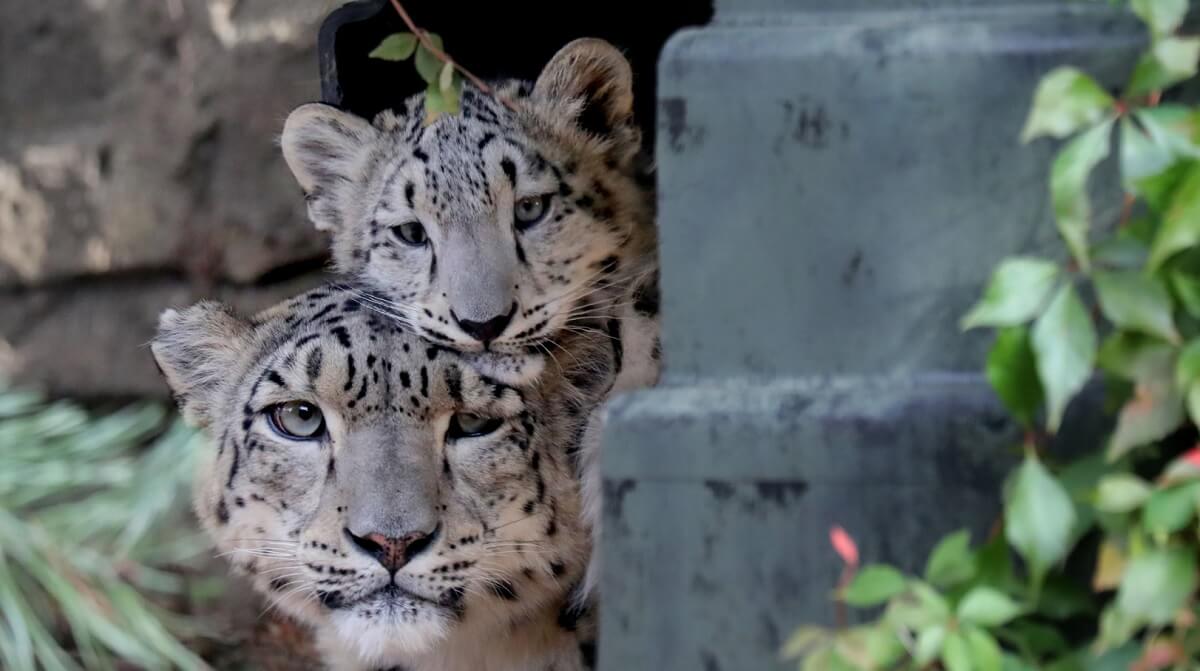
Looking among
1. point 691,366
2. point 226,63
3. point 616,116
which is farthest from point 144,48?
point 691,366

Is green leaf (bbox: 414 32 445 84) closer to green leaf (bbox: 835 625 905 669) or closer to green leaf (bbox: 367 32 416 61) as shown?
green leaf (bbox: 367 32 416 61)

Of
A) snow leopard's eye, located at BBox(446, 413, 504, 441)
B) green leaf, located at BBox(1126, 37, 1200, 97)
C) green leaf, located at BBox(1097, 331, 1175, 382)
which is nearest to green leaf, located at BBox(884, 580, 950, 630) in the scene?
green leaf, located at BBox(1097, 331, 1175, 382)

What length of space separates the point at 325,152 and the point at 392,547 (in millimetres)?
946

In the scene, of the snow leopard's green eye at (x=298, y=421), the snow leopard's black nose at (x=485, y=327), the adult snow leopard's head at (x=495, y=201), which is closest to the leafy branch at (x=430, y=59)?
the adult snow leopard's head at (x=495, y=201)

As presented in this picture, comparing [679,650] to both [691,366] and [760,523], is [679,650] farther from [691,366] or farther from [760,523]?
[691,366]

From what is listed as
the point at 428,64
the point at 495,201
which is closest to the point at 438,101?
the point at 428,64

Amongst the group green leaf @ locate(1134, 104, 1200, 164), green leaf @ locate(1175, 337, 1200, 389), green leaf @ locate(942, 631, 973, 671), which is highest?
green leaf @ locate(1134, 104, 1200, 164)

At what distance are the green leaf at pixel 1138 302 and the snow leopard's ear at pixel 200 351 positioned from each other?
78.5 inches

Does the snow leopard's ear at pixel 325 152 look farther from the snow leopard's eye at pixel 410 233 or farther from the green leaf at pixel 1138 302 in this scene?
the green leaf at pixel 1138 302

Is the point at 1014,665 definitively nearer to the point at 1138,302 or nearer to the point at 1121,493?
the point at 1121,493

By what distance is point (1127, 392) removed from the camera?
1.67 m

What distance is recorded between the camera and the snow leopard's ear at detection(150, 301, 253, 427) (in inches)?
120

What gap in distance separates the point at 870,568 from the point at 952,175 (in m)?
0.55

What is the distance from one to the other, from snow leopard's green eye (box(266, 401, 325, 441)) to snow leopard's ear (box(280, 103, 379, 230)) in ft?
1.48
